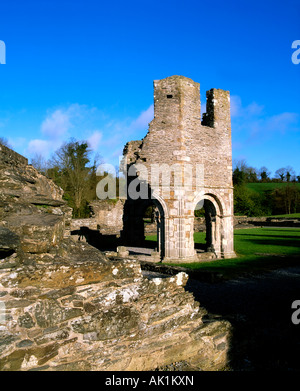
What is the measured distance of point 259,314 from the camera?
680 centimetres

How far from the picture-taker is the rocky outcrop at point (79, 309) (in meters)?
2.79

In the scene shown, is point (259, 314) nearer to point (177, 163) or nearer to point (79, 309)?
point (79, 309)

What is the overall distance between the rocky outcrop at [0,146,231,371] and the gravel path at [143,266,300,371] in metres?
0.69

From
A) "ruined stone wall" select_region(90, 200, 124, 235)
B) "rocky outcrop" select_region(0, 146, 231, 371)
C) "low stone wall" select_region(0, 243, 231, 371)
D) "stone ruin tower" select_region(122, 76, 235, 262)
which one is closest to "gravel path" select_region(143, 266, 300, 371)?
"rocky outcrop" select_region(0, 146, 231, 371)

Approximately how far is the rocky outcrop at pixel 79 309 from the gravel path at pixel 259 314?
69cm

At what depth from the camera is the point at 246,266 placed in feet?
40.7

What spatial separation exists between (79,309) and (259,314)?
5.18 meters

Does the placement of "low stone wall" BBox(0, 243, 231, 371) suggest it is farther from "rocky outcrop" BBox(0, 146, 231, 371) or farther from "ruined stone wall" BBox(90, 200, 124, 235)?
"ruined stone wall" BBox(90, 200, 124, 235)

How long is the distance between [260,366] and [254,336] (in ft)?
1.76

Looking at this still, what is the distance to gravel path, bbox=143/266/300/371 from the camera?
4680 millimetres

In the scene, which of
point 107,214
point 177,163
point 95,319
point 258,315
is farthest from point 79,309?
point 107,214
